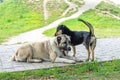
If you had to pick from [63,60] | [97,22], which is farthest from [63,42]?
[97,22]

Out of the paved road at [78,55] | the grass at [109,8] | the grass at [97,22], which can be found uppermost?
the paved road at [78,55]

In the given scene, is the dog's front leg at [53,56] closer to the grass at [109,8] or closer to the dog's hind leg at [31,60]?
the dog's hind leg at [31,60]

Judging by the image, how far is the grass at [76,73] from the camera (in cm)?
698

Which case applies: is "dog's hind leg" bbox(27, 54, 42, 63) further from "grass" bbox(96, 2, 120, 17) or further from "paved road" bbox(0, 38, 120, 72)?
"grass" bbox(96, 2, 120, 17)

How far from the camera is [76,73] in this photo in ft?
24.0

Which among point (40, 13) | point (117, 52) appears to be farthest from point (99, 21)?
point (117, 52)

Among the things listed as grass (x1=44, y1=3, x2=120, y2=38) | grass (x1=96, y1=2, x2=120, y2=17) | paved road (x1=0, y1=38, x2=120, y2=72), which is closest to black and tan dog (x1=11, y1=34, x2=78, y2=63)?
paved road (x1=0, y1=38, x2=120, y2=72)

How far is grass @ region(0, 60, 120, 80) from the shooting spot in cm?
698

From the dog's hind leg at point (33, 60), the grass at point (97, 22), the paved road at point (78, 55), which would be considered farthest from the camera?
the grass at point (97, 22)

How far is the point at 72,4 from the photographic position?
32.4 m

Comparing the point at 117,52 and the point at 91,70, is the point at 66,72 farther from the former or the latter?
the point at 117,52

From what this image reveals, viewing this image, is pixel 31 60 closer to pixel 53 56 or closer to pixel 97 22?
pixel 53 56

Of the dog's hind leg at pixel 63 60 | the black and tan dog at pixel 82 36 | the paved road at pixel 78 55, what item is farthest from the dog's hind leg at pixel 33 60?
the black and tan dog at pixel 82 36

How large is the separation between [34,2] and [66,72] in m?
26.6
